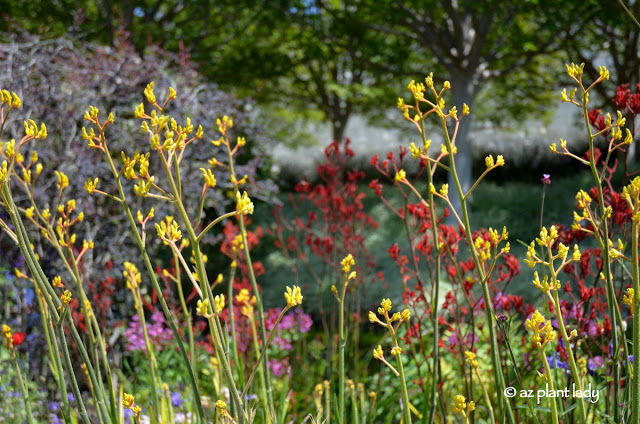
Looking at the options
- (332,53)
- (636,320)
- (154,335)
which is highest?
(332,53)

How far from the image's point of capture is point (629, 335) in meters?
2.70

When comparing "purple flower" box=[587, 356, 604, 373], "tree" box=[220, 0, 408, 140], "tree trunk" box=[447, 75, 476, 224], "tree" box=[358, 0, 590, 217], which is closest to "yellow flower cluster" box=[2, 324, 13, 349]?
"purple flower" box=[587, 356, 604, 373]

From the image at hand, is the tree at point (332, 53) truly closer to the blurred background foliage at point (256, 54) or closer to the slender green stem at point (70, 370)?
the blurred background foliage at point (256, 54)

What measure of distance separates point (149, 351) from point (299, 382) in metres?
1.86

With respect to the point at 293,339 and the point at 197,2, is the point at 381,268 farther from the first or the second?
the point at 197,2

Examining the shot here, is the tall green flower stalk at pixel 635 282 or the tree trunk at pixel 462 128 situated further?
the tree trunk at pixel 462 128

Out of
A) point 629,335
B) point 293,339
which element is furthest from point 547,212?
point 629,335

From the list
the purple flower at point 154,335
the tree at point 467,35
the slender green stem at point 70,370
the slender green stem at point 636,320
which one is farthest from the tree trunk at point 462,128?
the slender green stem at point 70,370

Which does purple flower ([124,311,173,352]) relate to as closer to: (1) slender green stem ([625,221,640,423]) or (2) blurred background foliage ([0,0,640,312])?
(2) blurred background foliage ([0,0,640,312])

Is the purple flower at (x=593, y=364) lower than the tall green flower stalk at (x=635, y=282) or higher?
lower

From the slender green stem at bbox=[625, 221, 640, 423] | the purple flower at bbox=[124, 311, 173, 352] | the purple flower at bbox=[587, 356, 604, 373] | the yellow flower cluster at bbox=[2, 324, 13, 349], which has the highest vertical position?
the slender green stem at bbox=[625, 221, 640, 423]

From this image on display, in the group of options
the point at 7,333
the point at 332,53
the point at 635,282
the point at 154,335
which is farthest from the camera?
the point at 332,53

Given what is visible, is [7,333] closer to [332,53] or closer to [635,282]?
[635,282]

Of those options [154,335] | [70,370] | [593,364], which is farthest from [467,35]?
[70,370]
